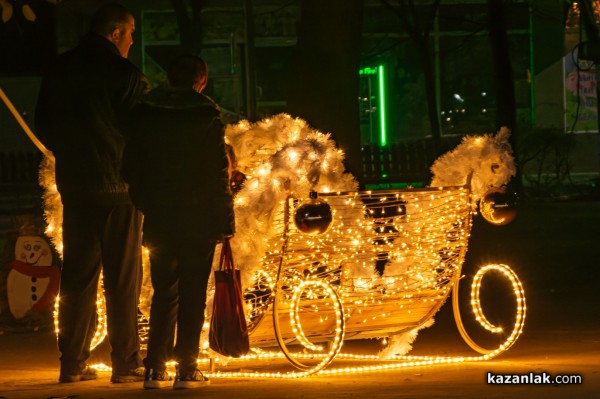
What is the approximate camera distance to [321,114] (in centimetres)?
1056

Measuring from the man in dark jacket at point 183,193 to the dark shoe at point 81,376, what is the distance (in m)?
0.60

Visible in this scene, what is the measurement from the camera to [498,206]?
7.57 metres

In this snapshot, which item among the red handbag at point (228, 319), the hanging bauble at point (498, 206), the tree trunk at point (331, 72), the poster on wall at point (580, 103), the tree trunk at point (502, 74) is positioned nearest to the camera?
the red handbag at point (228, 319)

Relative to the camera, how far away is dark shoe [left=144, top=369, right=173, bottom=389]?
6.50 meters

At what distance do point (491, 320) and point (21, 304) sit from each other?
12.8 ft

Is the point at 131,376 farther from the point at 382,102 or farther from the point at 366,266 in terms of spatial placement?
the point at 382,102

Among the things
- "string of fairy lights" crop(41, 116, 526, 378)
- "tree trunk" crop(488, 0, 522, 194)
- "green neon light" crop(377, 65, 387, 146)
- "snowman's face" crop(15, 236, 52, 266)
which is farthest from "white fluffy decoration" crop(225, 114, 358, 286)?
"green neon light" crop(377, 65, 387, 146)

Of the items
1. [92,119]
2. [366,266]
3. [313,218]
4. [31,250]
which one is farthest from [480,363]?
[31,250]

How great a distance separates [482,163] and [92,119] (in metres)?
2.42

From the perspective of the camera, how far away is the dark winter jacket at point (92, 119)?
6.75 metres

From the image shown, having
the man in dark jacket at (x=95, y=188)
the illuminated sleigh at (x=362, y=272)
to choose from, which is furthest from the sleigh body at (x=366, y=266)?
the man in dark jacket at (x=95, y=188)

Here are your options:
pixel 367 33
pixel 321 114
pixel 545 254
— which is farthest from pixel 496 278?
pixel 367 33

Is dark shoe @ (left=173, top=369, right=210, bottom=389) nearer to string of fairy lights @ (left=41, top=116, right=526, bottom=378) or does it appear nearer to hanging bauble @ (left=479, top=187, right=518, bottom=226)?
string of fairy lights @ (left=41, top=116, right=526, bottom=378)

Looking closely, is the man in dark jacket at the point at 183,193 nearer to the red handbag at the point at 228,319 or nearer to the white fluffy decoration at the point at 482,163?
the red handbag at the point at 228,319
